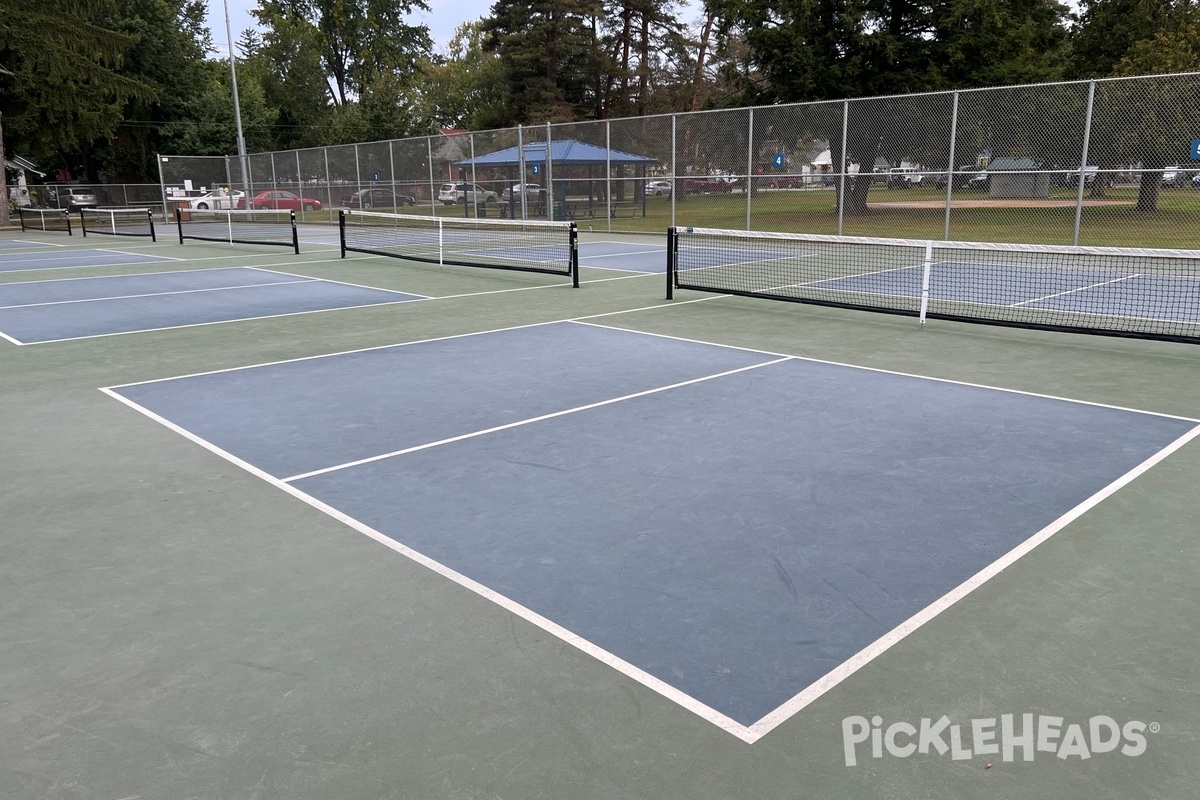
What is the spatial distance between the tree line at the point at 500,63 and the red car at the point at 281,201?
7.38 metres

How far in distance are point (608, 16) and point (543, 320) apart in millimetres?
44738

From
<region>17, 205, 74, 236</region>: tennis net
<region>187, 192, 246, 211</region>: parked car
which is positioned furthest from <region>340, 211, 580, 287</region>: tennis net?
<region>17, 205, 74, 236</region>: tennis net

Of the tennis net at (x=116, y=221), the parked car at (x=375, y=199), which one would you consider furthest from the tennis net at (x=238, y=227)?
the parked car at (x=375, y=199)

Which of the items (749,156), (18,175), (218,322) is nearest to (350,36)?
(18,175)

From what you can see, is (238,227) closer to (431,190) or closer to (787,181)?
(431,190)

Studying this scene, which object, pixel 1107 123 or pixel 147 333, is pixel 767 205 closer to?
pixel 1107 123

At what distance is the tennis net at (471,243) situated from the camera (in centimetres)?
1659

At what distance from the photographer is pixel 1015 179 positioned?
21109mm

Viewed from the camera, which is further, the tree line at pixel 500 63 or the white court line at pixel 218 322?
the tree line at pixel 500 63

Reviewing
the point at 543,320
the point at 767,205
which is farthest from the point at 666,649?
the point at 767,205

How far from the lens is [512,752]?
2.83 metres

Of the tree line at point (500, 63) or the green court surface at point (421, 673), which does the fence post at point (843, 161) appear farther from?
the green court surface at point (421, 673)

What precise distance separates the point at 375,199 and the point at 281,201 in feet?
23.1

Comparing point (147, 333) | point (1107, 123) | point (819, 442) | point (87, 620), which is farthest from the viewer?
point (1107, 123)
